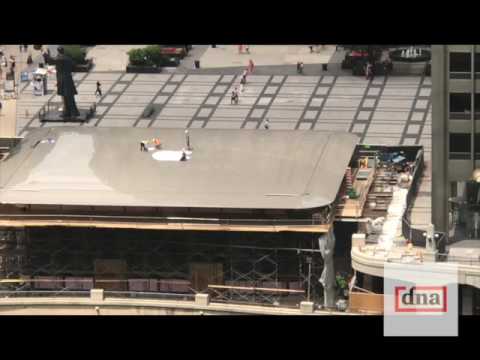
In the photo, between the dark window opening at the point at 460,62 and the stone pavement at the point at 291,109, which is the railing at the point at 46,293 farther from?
the stone pavement at the point at 291,109

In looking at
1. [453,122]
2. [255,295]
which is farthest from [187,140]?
A: [453,122]

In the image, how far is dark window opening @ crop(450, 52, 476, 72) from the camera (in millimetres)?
148875

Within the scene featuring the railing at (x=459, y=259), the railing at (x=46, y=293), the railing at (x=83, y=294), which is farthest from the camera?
the railing at (x=46, y=293)

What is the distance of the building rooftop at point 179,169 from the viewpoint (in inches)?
6029

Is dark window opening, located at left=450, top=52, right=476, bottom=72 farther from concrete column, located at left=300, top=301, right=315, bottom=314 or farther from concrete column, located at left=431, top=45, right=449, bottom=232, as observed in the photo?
concrete column, located at left=300, top=301, right=315, bottom=314

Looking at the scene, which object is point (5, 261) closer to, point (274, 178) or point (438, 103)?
point (274, 178)

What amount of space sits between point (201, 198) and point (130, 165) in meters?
9.04

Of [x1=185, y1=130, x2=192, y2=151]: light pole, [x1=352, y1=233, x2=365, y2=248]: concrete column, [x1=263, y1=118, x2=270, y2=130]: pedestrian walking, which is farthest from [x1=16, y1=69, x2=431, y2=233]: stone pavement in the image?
[x1=352, y1=233, x2=365, y2=248]: concrete column

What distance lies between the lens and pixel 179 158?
160875 millimetres

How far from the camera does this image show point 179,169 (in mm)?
158750

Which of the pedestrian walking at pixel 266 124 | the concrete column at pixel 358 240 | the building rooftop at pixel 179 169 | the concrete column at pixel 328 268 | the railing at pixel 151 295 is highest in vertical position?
the pedestrian walking at pixel 266 124

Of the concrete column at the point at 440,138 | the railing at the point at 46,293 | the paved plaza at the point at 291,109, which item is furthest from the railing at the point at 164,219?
the paved plaza at the point at 291,109

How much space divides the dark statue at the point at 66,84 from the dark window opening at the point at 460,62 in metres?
50.0

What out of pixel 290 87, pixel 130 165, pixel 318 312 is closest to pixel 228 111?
pixel 290 87
